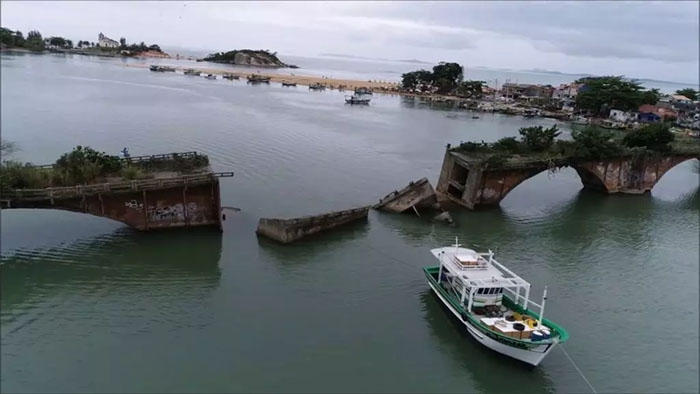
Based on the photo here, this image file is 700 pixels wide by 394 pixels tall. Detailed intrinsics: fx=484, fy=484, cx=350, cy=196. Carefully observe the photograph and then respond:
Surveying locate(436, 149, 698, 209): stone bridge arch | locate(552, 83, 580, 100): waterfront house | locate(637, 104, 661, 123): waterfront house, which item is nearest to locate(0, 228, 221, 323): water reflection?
locate(436, 149, 698, 209): stone bridge arch

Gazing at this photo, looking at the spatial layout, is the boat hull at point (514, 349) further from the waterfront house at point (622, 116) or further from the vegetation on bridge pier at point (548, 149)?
the waterfront house at point (622, 116)

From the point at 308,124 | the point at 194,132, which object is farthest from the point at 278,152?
the point at 308,124

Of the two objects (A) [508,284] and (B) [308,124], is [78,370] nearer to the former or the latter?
(A) [508,284]

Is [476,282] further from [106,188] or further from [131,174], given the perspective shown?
[131,174]

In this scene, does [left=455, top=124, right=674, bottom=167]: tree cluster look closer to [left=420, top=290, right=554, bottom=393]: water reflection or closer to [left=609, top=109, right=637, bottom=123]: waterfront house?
[left=420, top=290, right=554, bottom=393]: water reflection

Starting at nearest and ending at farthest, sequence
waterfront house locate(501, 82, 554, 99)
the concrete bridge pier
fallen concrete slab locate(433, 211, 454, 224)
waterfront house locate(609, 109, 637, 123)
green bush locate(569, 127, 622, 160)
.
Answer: the concrete bridge pier → fallen concrete slab locate(433, 211, 454, 224) → green bush locate(569, 127, 622, 160) → waterfront house locate(609, 109, 637, 123) → waterfront house locate(501, 82, 554, 99)

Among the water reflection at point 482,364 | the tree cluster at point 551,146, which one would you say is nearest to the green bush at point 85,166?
the water reflection at point 482,364
